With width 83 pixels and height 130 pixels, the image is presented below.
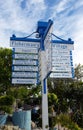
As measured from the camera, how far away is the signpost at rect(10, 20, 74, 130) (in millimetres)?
12617

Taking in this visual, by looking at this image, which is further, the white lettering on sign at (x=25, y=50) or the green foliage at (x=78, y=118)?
the green foliage at (x=78, y=118)

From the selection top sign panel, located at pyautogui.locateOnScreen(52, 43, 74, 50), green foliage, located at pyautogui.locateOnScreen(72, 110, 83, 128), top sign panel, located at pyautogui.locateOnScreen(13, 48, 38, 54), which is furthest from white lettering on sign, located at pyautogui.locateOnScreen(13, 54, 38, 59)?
green foliage, located at pyautogui.locateOnScreen(72, 110, 83, 128)

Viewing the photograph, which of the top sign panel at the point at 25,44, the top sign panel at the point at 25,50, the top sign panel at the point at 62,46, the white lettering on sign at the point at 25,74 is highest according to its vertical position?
the top sign panel at the point at 25,44

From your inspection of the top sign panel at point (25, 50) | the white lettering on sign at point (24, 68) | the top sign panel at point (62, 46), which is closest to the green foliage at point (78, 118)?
the white lettering on sign at point (24, 68)

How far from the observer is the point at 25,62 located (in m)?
13.8

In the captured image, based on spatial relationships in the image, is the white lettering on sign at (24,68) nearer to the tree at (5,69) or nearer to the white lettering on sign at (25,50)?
the white lettering on sign at (25,50)

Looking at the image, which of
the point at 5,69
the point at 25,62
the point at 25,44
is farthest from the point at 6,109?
the point at 25,44

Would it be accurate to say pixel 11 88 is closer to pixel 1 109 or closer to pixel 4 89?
pixel 4 89

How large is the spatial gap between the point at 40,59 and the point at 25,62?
1.31 meters

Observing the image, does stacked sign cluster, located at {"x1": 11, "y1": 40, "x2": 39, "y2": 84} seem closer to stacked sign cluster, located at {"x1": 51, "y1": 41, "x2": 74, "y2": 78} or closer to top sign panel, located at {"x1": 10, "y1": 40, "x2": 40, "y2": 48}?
top sign panel, located at {"x1": 10, "y1": 40, "x2": 40, "y2": 48}

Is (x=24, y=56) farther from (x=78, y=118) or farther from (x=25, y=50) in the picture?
(x=78, y=118)

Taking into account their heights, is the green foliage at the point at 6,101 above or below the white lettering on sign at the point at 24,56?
below

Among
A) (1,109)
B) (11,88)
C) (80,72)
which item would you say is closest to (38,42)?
(1,109)

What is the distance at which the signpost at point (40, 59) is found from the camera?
41.4 ft
